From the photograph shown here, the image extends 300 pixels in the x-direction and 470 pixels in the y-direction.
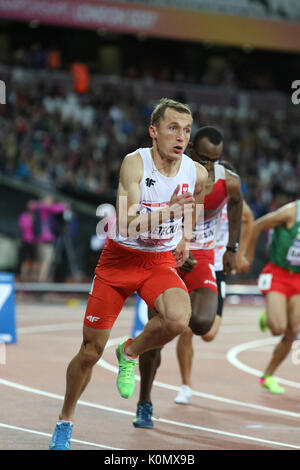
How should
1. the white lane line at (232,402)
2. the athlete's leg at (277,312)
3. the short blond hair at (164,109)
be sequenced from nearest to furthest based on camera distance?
the short blond hair at (164,109) < the white lane line at (232,402) < the athlete's leg at (277,312)

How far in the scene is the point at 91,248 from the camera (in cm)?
2250

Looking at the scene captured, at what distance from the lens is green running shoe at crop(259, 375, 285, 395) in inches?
407

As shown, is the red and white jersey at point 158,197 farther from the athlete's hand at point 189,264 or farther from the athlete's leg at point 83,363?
the athlete's hand at point 189,264

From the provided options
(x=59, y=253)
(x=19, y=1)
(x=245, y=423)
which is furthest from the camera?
(x=19, y=1)

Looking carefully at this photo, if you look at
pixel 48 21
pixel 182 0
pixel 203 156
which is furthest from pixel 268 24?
pixel 203 156

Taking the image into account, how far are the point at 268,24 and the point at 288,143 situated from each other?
4441 mm

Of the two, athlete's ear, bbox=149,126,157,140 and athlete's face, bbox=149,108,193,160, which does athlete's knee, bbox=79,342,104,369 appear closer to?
athlete's face, bbox=149,108,193,160

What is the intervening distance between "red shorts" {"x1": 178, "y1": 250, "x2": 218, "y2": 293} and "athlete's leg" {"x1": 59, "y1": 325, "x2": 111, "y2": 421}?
228 centimetres

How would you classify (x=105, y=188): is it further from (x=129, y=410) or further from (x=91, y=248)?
(x=129, y=410)

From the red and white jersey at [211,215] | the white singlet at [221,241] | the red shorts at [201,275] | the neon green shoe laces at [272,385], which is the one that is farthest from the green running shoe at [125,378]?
the neon green shoe laces at [272,385]

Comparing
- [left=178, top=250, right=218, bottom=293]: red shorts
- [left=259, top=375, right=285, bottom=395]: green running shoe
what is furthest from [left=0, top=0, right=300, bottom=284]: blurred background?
[left=178, top=250, right=218, bottom=293]: red shorts

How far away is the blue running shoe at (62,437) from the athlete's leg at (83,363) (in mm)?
55

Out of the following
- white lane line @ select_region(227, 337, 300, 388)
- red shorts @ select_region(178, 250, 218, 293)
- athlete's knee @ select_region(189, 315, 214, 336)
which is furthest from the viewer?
white lane line @ select_region(227, 337, 300, 388)

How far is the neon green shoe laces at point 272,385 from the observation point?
1033cm
